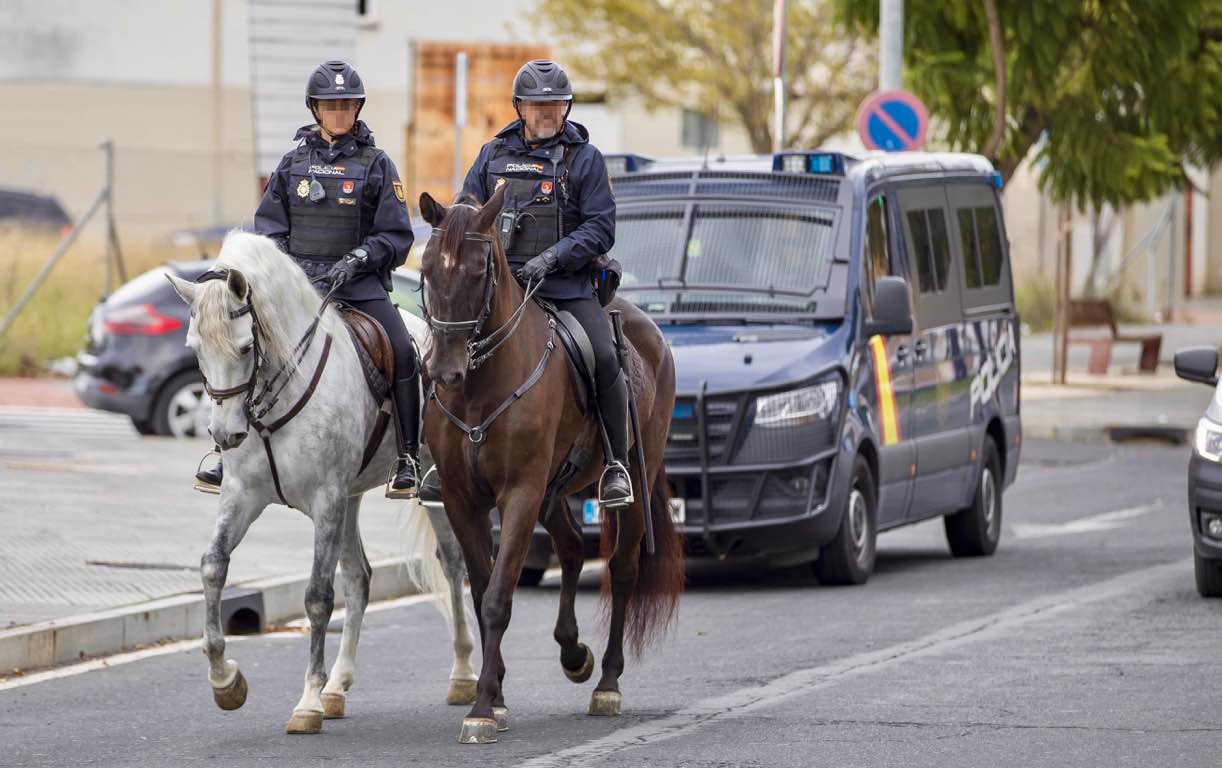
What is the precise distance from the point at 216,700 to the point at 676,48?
94.3 ft

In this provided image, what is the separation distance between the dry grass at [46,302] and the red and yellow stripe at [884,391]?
14.5 meters

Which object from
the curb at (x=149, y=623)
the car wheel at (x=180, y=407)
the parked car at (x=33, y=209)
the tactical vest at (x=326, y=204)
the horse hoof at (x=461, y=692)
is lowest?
the car wheel at (x=180, y=407)

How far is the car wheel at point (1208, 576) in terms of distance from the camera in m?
11.7

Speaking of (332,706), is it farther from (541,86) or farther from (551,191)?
(541,86)

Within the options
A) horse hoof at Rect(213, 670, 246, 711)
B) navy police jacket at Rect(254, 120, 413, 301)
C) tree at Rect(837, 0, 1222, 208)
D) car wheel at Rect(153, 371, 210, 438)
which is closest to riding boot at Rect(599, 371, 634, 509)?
navy police jacket at Rect(254, 120, 413, 301)

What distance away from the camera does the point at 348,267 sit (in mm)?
8883

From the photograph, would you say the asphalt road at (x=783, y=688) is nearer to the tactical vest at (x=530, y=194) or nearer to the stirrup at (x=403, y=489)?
the stirrup at (x=403, y=489)

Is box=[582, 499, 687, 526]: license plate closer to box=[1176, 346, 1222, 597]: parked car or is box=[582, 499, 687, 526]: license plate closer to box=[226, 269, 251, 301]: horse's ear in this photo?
box=[1176, 346, 1222, 597]: parked car

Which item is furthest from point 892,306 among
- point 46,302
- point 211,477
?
point 46,302

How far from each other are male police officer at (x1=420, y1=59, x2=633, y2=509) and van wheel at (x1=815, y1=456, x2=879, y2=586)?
12.3 feet

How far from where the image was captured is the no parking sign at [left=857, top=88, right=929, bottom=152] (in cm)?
1930

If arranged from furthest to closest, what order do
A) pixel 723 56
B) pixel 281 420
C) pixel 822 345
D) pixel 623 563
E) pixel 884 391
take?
pixel 723 56, pixel 884 391, pixel 822 345, pixel 623 563, pixel 281 420

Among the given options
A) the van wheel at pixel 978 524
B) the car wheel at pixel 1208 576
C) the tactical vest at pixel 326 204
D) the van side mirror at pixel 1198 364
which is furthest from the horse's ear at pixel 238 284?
the van wheel at pixel 978 524

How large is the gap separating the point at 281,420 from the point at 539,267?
1.12 meters
